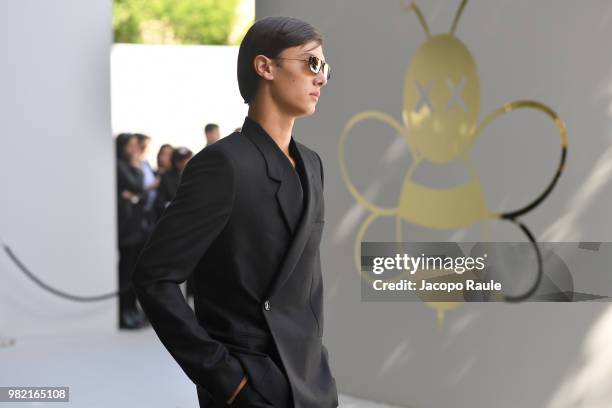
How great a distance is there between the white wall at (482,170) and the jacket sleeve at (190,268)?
115 inches

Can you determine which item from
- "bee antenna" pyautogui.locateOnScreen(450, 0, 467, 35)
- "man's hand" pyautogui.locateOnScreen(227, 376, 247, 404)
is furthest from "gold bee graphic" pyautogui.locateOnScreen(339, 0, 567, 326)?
"man's hand" pyautogui.locateOnScreen(227, 376, 247, 404)

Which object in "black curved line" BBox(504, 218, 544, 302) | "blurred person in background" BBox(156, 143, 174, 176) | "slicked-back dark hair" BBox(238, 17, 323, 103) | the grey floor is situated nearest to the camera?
"slicked-back dark hair" BBox(238, 17, 323, 103)

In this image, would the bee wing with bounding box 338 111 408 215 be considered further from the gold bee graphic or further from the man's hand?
the man's hand

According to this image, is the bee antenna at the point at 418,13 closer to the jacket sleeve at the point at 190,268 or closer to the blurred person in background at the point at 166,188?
the jacket sleeve at the point at 190,268

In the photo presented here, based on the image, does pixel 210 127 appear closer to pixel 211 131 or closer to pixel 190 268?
pixel 211 131

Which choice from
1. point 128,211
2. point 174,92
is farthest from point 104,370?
point 174,92

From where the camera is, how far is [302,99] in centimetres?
225

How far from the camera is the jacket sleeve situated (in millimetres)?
2076

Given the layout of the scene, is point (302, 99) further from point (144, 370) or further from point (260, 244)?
point (144, 370)

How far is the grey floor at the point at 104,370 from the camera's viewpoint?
6359 mm

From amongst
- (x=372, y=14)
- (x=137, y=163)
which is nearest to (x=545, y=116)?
(x=372, y=14)

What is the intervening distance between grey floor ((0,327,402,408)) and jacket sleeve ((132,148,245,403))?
376cm

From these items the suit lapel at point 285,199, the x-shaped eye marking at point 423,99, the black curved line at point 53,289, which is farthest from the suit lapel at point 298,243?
the black curved line at point 53,289

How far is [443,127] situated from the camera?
521 cm
